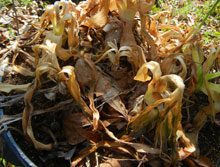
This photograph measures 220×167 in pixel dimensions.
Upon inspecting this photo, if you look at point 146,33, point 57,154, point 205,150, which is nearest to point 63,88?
point 57,154

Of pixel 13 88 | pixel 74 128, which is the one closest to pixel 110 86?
pixel 74 128

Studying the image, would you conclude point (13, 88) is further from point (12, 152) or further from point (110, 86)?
point (110, 86)

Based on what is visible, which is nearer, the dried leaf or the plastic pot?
the plastic pot

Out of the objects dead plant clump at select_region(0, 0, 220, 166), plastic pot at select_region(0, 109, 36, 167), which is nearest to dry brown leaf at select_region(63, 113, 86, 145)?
dead plant clump at select_region(0, 0, 220, 166)

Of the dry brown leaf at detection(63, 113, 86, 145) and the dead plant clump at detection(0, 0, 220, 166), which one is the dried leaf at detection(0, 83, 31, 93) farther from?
the dry brown leaf at detection(63, 113, 86, 145)

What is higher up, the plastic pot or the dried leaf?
the dried leaf

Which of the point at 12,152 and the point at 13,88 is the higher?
the point at 13,88

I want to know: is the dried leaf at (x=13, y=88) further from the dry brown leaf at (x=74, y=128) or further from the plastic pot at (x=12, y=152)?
the dry brown leaf at (x=74, y=128)

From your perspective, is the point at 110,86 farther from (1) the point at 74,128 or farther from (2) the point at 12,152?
(2) the point at 12,152

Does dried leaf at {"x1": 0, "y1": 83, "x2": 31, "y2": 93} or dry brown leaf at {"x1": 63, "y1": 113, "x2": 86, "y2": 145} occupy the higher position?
dried leaf at {"x1": 0, "y1": 83, "x2": 31, "y2": 93}
